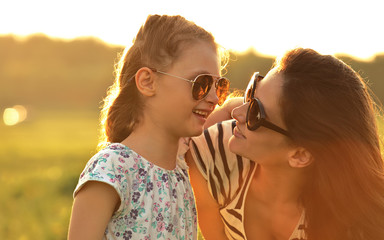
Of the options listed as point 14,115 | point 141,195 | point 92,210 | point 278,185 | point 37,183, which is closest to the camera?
point 92,210

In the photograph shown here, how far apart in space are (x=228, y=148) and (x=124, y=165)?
3.65 feet

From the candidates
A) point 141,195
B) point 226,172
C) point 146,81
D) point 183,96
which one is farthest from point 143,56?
point 226,172

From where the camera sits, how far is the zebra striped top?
4480 mm

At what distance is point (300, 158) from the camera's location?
420 centimetres

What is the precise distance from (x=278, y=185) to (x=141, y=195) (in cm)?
126

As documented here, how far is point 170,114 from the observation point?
12.7 ft

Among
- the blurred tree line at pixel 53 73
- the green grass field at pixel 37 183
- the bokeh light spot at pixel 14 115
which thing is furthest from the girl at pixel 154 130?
the blurred tree line at pixel 53 73

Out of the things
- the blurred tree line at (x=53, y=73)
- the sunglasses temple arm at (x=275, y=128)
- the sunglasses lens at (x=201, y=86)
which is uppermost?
the sunglasses lens at (x=201, y=86)

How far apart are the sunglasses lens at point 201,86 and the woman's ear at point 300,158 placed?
815 mm

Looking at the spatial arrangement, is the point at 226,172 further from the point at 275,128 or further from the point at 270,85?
the point at 270,85

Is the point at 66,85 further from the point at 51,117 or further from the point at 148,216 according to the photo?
the point at 148,216

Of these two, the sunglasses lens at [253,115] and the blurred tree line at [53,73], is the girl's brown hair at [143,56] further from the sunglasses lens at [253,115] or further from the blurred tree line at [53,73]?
the blurred tree line at [53,73]

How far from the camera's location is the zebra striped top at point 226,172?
4.48m

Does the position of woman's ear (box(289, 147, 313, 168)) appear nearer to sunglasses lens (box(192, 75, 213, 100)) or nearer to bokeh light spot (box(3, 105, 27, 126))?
sunglasses lens (box(192, 75, 213, 100))
